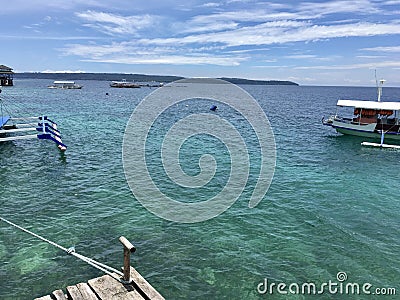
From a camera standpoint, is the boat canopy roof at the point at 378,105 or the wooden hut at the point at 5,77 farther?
the wooden hut at the point at 5,77

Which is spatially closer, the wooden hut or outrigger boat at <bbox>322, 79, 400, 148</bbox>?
outrigger boat at <bbox>322, 79, 400, 148</bbox>

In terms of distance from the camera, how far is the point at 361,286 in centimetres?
1197

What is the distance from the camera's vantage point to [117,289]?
335 inches

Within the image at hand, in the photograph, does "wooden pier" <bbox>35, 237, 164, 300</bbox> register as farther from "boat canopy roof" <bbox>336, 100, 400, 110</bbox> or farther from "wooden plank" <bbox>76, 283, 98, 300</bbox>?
"boat canopy roof" <bbox>336, 100, 400, 110</bbox>

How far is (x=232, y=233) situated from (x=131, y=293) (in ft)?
26.3

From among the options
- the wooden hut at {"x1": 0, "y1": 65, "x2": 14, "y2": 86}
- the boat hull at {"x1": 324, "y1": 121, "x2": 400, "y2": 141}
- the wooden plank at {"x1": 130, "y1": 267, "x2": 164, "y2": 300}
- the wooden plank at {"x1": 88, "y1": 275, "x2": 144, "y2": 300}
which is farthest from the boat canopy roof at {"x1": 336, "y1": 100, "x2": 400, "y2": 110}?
the wooden hut at {"x1": 0, "y1": 65, "x2": 14, "y2": 86}

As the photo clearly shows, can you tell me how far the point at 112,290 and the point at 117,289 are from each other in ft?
0.41

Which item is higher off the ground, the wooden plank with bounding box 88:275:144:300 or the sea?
the wooden plank with bounding box 88:275:144:300

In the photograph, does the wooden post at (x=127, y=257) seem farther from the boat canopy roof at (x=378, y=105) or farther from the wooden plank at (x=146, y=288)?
the boat canopy roof at (x=378, y=105)

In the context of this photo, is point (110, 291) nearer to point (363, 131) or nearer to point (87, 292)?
point (87, 292)

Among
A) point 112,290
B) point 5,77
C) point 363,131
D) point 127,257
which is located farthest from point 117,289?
point 5,77

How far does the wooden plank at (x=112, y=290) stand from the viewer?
8.20 metres

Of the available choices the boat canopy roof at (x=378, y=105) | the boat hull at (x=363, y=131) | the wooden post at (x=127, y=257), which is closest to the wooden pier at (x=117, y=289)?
the wooden post at (x=127, y=257)

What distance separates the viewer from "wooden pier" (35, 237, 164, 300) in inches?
324
